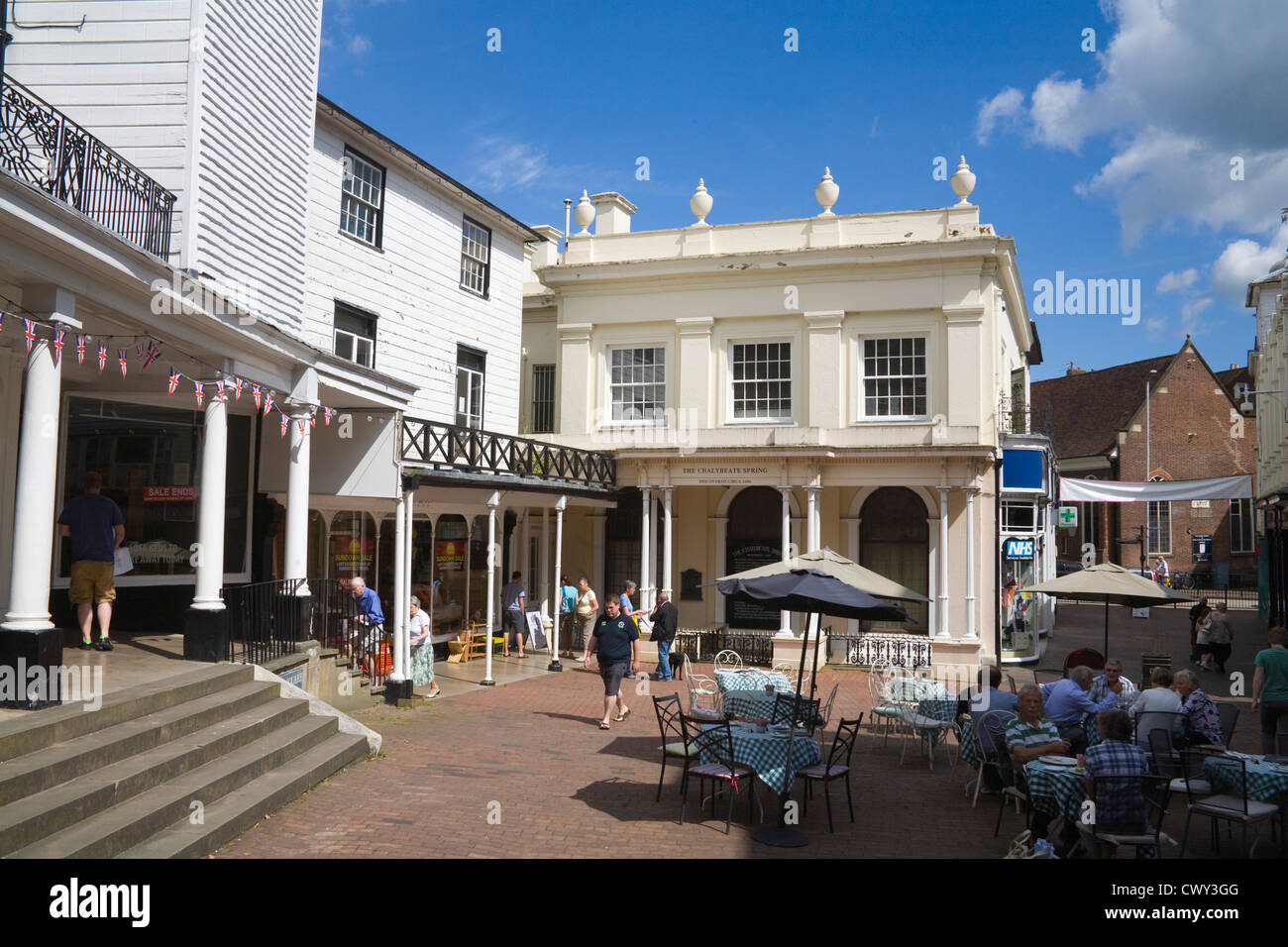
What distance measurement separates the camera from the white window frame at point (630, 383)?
2283 centimetres

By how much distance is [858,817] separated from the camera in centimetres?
896

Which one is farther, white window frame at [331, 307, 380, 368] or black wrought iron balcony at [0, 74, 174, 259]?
white window frame at [331, 307, 380, 368]

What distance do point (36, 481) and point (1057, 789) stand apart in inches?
337

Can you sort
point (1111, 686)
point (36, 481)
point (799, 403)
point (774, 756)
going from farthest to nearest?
point (799, 403), point (1111, 686), point (774, 756), point (36, 481)

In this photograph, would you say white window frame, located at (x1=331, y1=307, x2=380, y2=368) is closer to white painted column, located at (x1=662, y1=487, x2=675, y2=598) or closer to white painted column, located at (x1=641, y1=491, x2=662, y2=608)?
white painted column, located at (x1=662, y1=487, x2=675, y2=598)

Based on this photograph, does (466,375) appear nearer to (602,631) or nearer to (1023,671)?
(602,631)

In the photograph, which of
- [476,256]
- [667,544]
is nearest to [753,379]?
[667,544]

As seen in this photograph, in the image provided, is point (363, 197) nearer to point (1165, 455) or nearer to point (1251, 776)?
point (1251, 776)

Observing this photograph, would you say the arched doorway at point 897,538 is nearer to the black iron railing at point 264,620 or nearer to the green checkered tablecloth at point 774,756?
the green checkered tablecloth at point 774,756

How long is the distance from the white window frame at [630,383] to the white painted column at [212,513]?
12888 millimetres

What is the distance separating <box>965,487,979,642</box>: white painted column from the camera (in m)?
19.9

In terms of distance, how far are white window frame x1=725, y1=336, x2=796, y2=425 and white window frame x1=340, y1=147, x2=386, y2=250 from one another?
856 cm

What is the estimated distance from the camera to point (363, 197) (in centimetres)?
1712

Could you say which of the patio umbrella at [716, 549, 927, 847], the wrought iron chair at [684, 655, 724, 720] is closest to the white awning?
the wrought iron chair at [684, 655, 724, 720]
